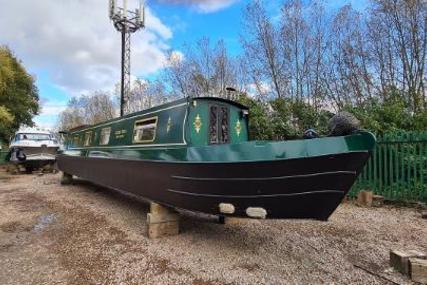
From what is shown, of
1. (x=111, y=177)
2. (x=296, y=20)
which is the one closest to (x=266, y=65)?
(x=296, y=20)

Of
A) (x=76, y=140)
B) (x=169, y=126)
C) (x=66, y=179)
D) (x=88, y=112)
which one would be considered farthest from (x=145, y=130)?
(x=88, y=112)

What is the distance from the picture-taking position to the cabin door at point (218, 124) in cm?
672

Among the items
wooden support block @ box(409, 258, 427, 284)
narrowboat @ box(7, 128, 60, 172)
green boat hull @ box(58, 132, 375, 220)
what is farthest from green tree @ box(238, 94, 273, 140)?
narrowboat @ box(7, 128, 60, 172)

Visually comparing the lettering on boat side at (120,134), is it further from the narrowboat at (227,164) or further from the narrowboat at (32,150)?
Result: the narrowboat at (32,150)

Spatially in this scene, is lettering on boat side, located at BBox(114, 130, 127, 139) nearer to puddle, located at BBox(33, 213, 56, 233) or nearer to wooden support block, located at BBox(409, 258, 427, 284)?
puddle, located at BBox(33, 213, 56, 233)

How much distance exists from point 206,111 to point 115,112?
42905 mm

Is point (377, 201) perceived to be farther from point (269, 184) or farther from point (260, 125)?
point (269, 184)

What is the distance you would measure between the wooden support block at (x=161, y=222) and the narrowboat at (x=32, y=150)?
1545 centimetres

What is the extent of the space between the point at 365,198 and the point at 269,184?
522 centimetres

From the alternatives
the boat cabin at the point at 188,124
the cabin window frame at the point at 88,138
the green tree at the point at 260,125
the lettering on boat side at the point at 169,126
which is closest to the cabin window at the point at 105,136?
the cabin window frame at the point at 88,138

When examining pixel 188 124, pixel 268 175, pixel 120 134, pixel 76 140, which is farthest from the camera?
pixel 76 140

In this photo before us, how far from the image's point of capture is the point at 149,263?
512 cm

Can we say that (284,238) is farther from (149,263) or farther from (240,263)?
(149,263)

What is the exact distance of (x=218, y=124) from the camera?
6895mm
